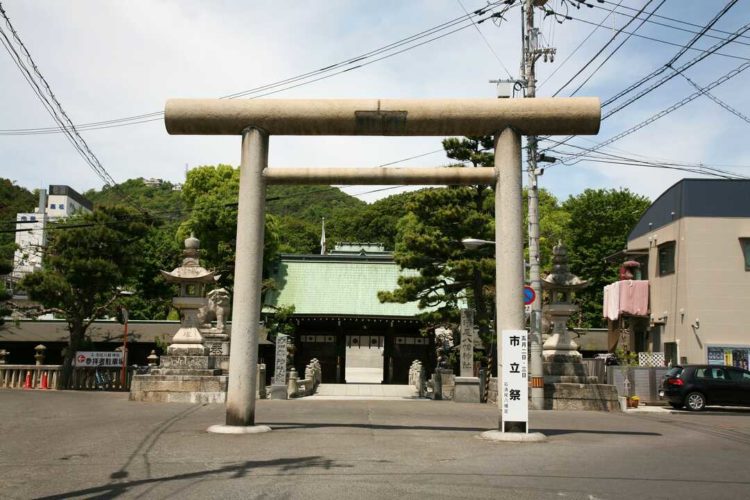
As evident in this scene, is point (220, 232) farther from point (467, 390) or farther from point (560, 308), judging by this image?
point (560, 308)

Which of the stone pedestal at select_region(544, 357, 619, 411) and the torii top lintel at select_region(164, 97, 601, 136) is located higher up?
the torii top lintel at select_region(164, 97, 601, 136)

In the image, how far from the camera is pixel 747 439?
1205 centimetres

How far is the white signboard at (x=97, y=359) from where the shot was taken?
26312 millimetres

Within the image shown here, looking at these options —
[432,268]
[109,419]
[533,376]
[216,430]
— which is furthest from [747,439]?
[432,268]

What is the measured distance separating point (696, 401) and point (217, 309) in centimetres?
1577

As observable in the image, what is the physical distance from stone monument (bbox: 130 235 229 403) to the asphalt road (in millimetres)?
4419

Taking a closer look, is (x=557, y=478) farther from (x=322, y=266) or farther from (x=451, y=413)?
(x=322, y=266)

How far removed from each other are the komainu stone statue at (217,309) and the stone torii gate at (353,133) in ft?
39.6

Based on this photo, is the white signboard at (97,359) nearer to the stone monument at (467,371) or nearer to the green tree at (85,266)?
the green tree at (85,266)

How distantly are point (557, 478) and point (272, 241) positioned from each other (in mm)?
29579

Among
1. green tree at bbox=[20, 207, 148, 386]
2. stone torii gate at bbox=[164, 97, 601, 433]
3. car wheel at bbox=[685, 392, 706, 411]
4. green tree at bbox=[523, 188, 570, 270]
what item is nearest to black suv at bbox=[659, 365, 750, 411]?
car wheel at bbox=[685, 392, 706, 411]

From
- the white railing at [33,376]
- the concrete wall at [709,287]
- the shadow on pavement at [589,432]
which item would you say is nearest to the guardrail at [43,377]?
the white railing at [33,376]

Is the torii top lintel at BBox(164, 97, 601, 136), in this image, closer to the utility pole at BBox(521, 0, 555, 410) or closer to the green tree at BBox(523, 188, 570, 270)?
the utility pole at BBox(521, 0, 555, 410)

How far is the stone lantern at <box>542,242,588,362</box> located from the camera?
1867 centimetres
